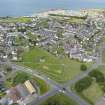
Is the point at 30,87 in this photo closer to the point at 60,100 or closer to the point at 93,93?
the point at 60,100

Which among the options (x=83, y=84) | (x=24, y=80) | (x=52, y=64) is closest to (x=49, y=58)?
(x=52, y=64)

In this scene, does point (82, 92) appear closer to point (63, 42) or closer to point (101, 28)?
point (63, 42)

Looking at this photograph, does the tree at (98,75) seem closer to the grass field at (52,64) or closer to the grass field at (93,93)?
the grass field at (93,93)

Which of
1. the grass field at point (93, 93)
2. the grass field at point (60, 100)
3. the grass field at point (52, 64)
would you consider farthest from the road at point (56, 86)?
the grass field at point (93, 93)

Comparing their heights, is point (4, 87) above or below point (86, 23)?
below

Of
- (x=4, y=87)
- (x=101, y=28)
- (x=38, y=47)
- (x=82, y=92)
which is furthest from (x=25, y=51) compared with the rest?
(x=101, y=28)
